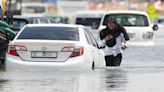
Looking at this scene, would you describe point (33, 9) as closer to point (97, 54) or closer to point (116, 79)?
point (97, 54)

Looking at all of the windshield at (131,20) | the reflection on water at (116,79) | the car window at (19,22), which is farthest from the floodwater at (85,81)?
the car window at (19,22)

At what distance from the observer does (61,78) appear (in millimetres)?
15281

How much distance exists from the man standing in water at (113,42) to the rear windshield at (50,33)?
7.14 feet

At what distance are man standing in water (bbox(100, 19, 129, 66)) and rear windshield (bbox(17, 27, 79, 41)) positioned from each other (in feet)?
7.14

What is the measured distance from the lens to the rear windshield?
A: 1734 cm

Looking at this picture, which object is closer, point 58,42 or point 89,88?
point 89,88

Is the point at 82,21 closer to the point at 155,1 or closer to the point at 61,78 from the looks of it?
the point at 61,78

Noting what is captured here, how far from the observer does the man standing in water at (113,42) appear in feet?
65.1

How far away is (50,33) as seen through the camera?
17.5 metres

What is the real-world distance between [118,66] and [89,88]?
640cm

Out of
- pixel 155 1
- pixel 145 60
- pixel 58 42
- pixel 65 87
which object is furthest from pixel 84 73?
pixel 155 1

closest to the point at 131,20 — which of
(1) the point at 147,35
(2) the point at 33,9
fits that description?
(1) the point at 147,35

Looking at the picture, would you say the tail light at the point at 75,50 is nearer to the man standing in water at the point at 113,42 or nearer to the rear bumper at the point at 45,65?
the rear bumper at the point at 45,65

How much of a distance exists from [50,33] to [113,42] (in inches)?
110
